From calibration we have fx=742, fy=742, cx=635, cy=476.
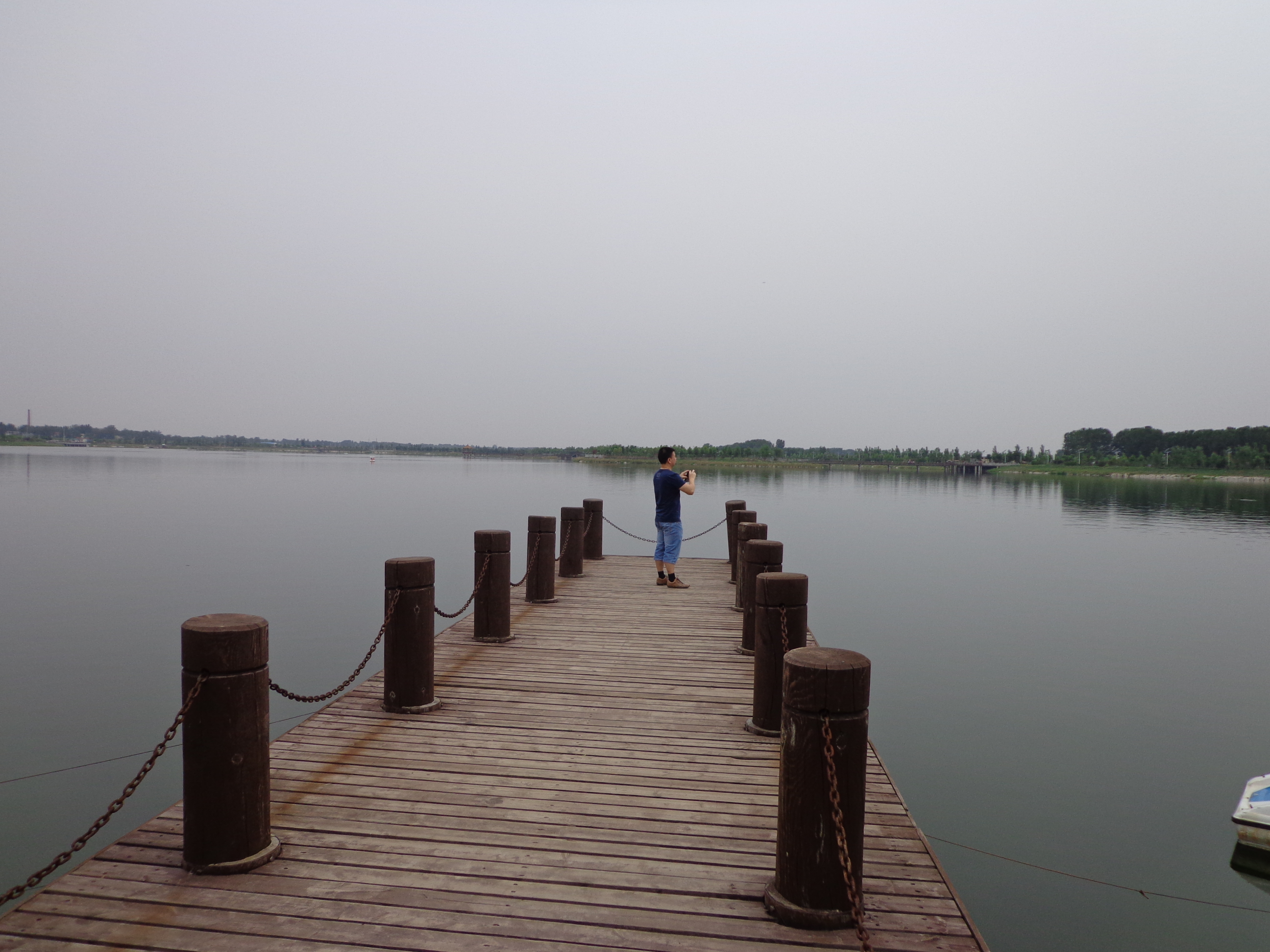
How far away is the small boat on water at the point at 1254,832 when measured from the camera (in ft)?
23.5

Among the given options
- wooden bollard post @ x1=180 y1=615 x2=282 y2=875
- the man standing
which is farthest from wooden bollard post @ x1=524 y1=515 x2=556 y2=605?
wooden bollard post @ x1=180 y1=615 x2=282 y2=875

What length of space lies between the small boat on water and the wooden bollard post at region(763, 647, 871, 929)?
21.3ft

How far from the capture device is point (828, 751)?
3.25 m

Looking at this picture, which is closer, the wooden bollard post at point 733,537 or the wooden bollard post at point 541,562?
the wooden bollard post at point 541,562

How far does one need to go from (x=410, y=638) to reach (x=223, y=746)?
7.91 feet

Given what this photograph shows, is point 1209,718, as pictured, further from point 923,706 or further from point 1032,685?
point 923,706

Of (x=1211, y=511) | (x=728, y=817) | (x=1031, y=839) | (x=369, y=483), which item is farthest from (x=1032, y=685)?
(x=369, y=483)

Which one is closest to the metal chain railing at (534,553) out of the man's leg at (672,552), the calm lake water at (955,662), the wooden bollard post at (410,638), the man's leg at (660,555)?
the man's leg at (660,555)

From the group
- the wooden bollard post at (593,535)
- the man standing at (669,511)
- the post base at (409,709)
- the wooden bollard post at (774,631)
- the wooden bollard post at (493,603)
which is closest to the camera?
the wooden bollard post at (774,631)

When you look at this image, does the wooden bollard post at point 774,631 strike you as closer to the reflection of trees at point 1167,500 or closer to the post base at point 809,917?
the post base at point 809,917

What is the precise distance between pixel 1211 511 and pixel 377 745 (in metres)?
68.8

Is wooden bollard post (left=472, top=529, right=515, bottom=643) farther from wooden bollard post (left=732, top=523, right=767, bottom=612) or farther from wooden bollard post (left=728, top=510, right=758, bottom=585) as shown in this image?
wooden bollard post (left=728, top=510, right=758, bottom=585)

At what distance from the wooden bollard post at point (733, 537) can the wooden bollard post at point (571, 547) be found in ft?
9.47

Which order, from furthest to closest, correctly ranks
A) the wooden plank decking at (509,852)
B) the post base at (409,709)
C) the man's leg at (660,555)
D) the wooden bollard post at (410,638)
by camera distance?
1. the man's leg at (660,555)
2. the post base at (409,709)
3. the wooden bollard post at (410,638)
4. the wooden plank decking at (509,852)
